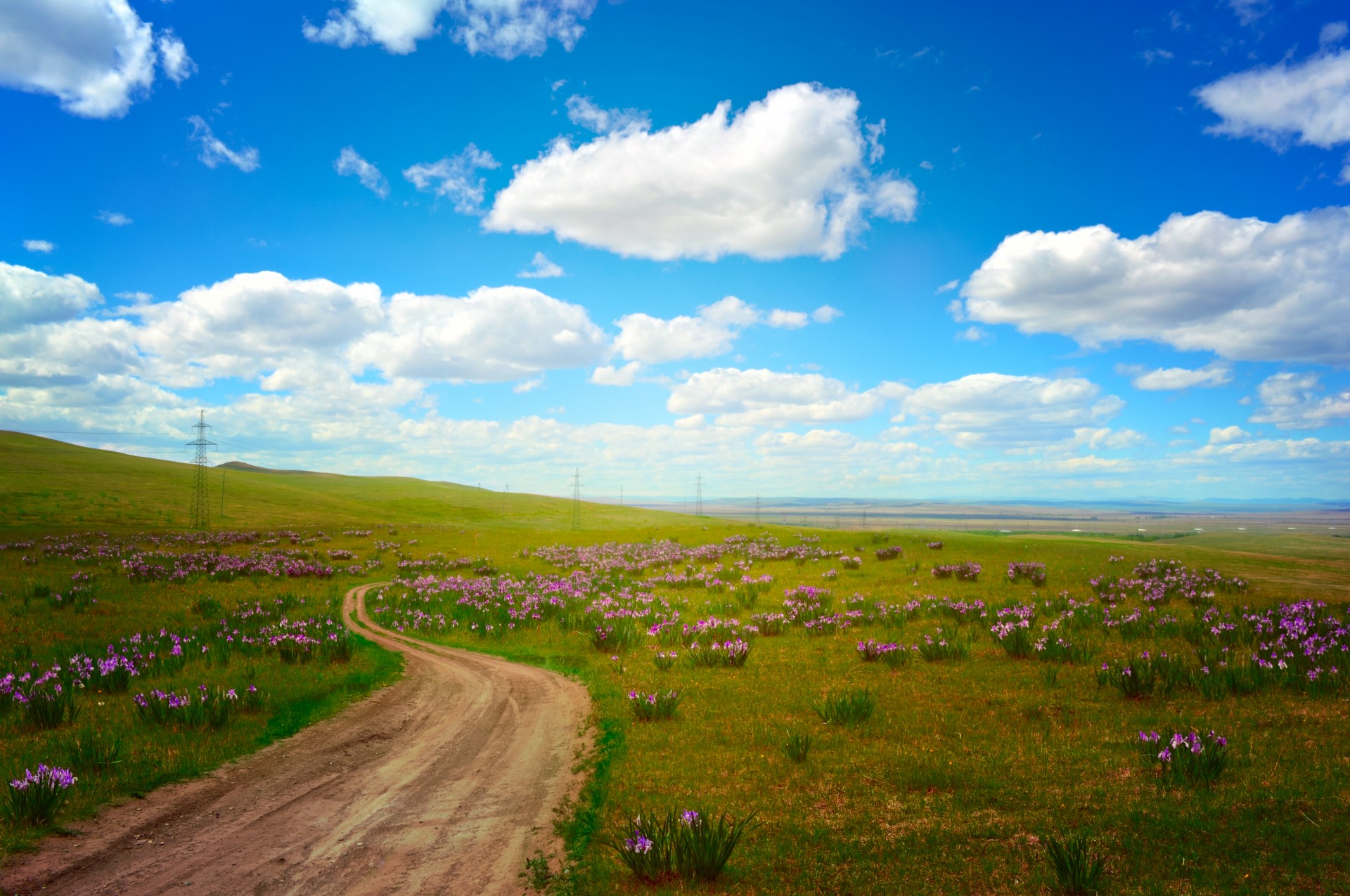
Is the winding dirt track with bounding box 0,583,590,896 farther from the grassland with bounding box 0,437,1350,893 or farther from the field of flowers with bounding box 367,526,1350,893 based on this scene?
the field of flowers with bounding box 367,526,1350,893

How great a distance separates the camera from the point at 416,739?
10547 mm

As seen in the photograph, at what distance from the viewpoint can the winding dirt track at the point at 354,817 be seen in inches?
246

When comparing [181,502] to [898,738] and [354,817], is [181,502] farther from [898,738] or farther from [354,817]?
[898,738]

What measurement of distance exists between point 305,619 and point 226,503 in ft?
177

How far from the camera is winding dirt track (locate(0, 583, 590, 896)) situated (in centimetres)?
624

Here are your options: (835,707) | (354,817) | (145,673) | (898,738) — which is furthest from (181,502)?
(898,738)

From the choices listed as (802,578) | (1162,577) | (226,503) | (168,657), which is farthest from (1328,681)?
(226,503)

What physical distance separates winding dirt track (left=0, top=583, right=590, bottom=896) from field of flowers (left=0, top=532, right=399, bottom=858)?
65 centimetres

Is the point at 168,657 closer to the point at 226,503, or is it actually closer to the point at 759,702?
the point at 759,702

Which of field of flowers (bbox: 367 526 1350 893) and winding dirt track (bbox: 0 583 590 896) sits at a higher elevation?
field of flowers (bbox: 367 526 1350 893)

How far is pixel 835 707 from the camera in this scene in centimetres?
1026

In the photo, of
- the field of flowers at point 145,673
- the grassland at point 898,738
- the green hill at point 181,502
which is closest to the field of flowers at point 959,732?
the grassland at point 898,738

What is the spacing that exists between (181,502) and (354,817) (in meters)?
63.5

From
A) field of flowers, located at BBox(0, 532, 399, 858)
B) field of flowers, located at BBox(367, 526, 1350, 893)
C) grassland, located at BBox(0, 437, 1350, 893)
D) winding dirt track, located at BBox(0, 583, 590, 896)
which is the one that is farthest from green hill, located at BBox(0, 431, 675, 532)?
winding dirt track, located at BBox(0, 583, 590, 896)
